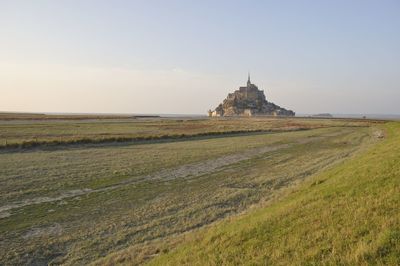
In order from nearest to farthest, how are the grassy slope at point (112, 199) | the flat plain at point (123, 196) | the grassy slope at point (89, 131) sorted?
the flat plain at point (123, 196), the grassy slope at point (112, 199), the grassy slope at point (89, 131)

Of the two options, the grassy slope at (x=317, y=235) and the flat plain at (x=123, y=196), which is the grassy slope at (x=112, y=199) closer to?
the flat plain at (x=123, y=196)

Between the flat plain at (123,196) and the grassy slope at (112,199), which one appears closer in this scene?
the flat plain at (123,196)

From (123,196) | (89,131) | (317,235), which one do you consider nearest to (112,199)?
(123,196)

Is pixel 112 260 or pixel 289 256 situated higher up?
pixel 289 256

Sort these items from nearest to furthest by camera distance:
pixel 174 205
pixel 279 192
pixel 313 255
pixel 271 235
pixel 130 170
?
pixel 313 255
pixel 271 235
pixel 174 205
pixel 279 192
pixel 130 170

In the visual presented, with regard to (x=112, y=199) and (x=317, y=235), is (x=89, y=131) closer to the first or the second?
(x=112, y=199)

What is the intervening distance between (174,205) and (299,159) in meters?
20.5

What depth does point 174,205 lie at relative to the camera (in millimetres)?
19391

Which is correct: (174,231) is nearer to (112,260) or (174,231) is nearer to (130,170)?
(112,260)

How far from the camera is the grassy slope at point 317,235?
8.65 metres

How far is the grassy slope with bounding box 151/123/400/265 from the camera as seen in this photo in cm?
865

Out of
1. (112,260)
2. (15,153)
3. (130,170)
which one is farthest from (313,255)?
(15,153)

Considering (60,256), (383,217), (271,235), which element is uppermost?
(383,217)

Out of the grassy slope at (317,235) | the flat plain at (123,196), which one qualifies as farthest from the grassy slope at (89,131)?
the grassy slope at (317,235)
